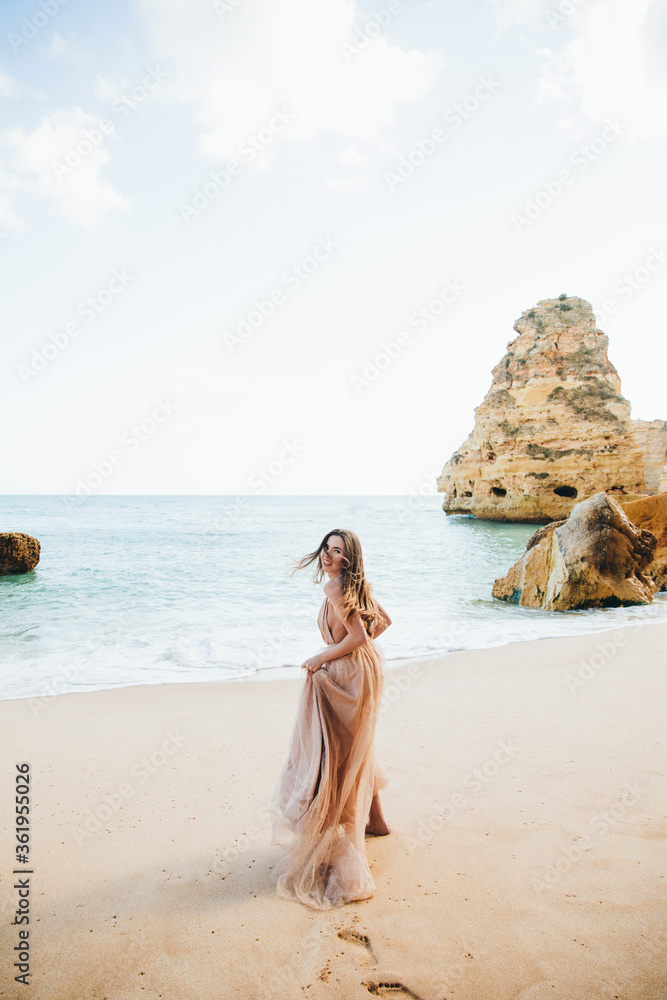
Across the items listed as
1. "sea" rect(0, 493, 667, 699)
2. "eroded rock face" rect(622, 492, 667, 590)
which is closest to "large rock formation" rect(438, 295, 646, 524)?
"sea" rect(0, 493, 667, 699)

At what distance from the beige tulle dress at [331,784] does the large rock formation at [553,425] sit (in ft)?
120

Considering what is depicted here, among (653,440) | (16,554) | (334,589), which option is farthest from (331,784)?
(653,440)

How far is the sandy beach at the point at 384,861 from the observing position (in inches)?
82.0

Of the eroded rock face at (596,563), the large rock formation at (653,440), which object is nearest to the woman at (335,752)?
the eroded rock face at (596,563)

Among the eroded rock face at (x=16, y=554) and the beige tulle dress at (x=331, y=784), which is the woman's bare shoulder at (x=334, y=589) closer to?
the beige tulle dress at (x=331, y=784)

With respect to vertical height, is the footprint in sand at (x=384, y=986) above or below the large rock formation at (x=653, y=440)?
below

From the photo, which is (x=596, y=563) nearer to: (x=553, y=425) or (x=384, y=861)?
(x=384, y=861)

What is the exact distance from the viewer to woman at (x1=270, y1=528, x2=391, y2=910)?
257 cm

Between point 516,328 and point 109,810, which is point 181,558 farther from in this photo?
point 516,328

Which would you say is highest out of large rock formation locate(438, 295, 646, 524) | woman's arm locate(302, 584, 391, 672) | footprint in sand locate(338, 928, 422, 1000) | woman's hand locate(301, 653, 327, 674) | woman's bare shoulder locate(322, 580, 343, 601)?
large rock formation locate(438, 295, 646, 524)

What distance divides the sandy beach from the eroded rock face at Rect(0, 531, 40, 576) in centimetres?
1258

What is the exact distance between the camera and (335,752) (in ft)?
8.75

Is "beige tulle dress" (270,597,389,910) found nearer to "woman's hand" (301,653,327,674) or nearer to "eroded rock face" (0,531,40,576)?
"woman's hand" (301,653,327,674)

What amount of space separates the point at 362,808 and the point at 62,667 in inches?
248
